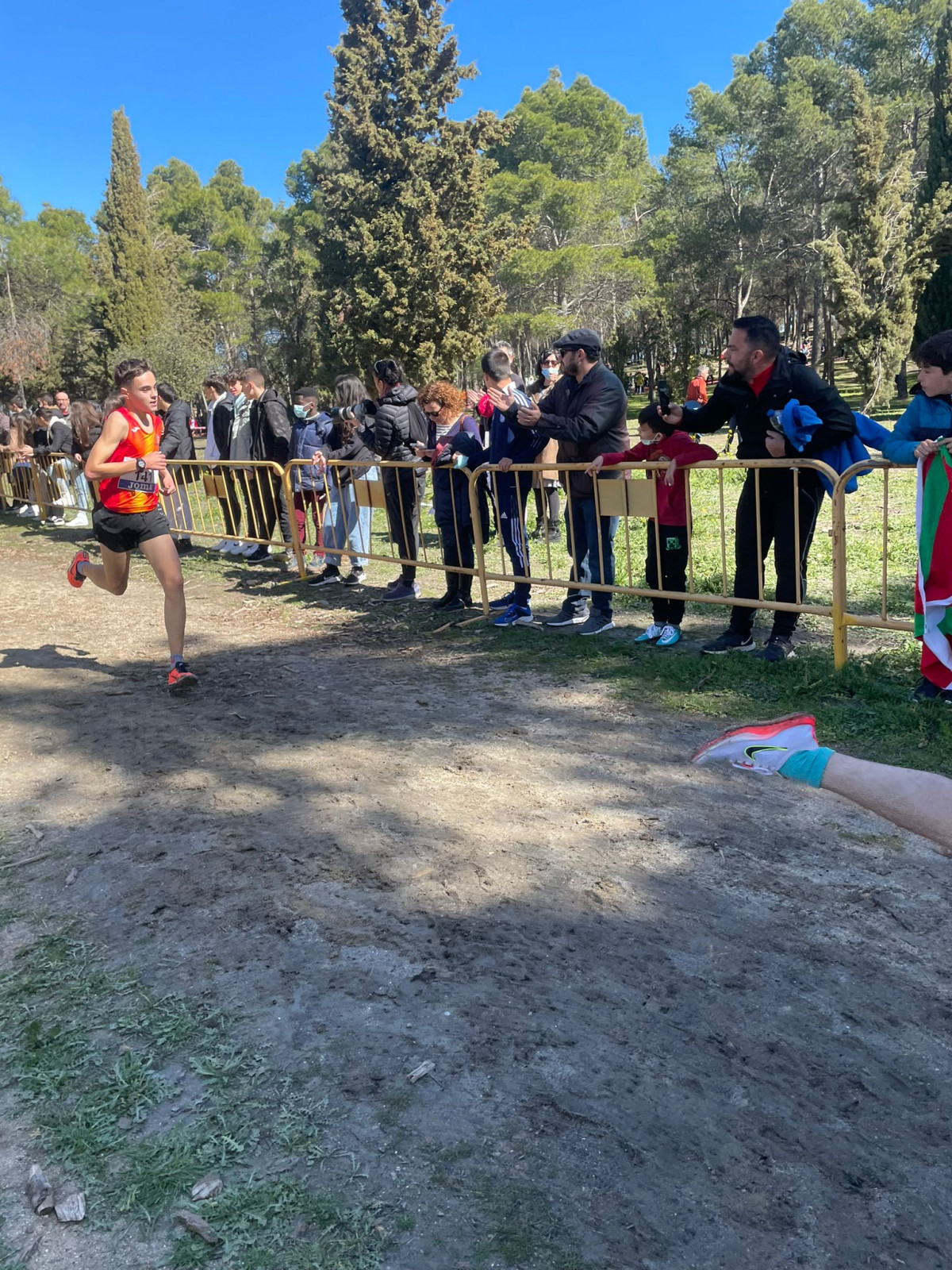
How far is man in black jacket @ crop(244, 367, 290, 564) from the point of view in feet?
35.9

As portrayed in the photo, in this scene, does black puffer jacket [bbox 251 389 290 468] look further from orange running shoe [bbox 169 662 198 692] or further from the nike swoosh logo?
the nike swoosh logo

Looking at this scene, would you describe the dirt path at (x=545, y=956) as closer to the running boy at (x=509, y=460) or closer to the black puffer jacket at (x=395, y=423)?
the running boy at (x=509, y=460)

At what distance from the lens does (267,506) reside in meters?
11.3

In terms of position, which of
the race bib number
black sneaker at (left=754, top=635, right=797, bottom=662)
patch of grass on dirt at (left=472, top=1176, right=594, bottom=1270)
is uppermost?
the race bib number

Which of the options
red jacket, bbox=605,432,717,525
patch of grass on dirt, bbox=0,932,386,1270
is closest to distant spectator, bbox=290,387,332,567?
red jacket, bbox=605,432,717,525

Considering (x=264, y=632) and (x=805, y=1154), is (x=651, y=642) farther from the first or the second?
(x=805, y=1154)

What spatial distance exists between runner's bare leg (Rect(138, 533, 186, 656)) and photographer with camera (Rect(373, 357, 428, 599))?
9.54 feet

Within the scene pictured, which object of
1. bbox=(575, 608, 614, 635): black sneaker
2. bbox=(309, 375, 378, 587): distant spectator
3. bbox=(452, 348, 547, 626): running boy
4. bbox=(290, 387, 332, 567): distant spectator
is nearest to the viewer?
bbox=(575, 608, 614, 635): black sneaker

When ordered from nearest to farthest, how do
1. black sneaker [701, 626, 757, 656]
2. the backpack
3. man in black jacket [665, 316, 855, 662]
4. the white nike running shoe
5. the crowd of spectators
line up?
the white nike running shoe → man in black jacket [665, 316, 855, 662] → the crowd of spectators → black sneaker [701, 626, 757, 656] → the backpack

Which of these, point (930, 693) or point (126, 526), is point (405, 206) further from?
point (930, 693)

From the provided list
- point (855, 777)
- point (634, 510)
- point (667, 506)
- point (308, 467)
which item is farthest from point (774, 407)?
point (308, 467)

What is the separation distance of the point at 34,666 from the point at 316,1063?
578 centimetres

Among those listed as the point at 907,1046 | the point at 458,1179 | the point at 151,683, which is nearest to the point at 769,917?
the point at 907,1046

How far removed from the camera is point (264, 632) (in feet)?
27.1
